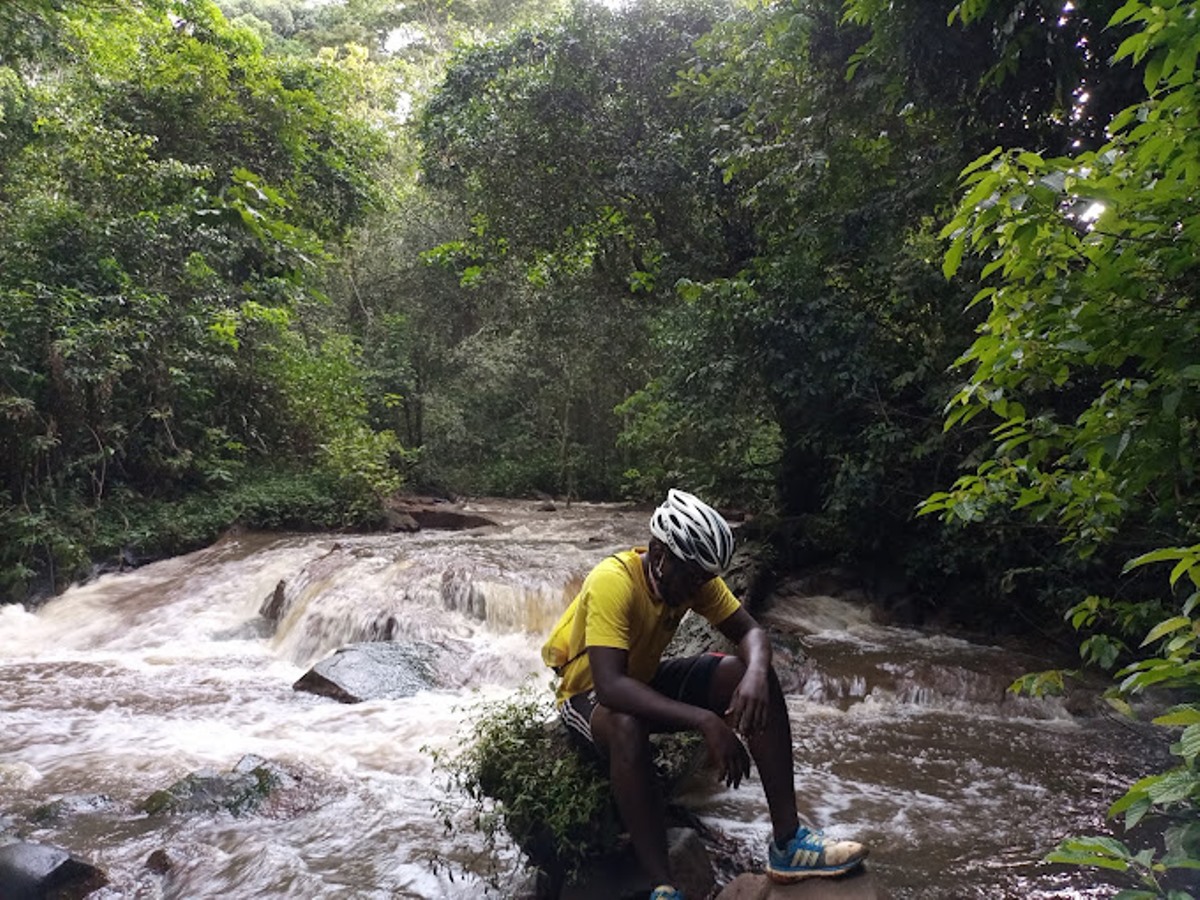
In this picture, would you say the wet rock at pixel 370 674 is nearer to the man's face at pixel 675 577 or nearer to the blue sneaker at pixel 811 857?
the man's face at pixel 675 577

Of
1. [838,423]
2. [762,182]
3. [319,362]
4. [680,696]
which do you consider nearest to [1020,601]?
[838,423]

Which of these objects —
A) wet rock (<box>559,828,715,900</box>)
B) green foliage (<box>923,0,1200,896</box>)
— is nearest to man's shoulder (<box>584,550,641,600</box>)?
wet rock (<box>559,828,715,900</box>)

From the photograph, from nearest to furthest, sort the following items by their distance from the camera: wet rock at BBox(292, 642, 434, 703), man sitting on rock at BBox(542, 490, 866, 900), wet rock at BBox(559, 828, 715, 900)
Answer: man sitting on rock at BBox(542, 490, 866, 900) < wet rock at BBox(559, 828, 715, 900) < wet rock at BBox(292, 642, 434, 703)

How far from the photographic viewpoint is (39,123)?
12.1 meters

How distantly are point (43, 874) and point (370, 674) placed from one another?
3678 millimetres

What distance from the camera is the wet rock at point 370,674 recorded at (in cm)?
686

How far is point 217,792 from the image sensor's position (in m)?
4.57

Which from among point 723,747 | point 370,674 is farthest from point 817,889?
point 370,674

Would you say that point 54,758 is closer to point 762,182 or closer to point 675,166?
point 762,182

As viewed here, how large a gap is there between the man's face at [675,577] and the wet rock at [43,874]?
2796 mm

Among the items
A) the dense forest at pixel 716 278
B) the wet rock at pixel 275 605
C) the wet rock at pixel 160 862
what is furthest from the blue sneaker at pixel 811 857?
the wet rock at pixel 275 605

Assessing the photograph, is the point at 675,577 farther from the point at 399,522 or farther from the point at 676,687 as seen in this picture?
the point at 399,522

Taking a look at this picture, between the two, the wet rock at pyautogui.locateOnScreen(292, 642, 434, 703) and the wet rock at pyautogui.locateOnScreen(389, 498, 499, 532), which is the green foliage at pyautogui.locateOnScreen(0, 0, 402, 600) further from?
the wet rock at pyautogui.locateOnScreen(292, 642, 434, 703)

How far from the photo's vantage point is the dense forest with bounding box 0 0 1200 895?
2.84m
